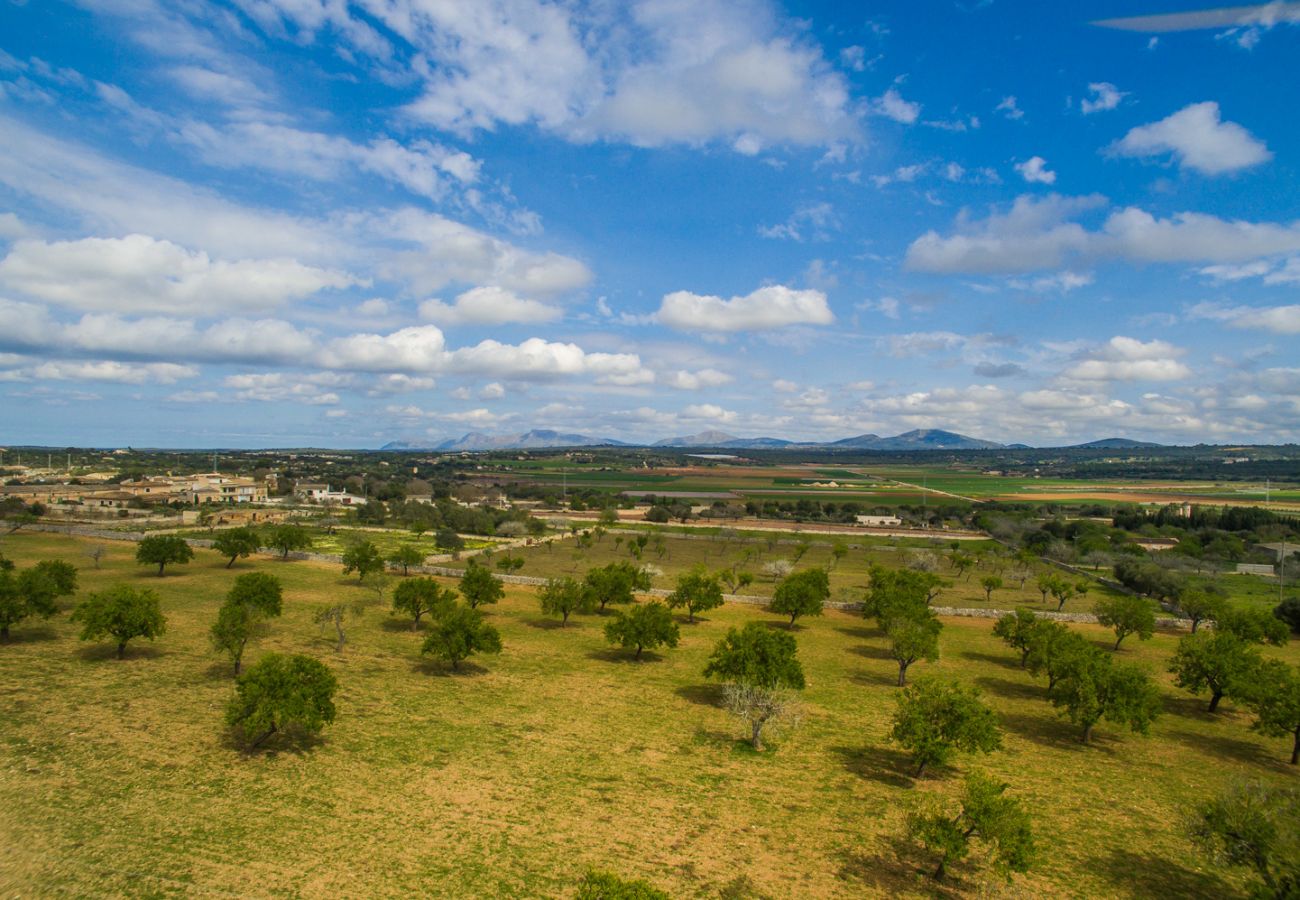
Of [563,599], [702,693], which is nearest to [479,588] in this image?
[563,599]

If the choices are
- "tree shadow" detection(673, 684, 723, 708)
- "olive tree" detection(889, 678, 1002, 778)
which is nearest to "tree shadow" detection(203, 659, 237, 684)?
"tree shadow" detection(673, 684, 723, 708)

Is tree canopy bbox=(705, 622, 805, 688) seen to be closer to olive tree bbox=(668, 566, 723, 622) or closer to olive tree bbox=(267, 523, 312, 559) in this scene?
olive tree bbox=(668, 566, 723, 622)

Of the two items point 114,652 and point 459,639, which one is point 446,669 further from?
point 114,652

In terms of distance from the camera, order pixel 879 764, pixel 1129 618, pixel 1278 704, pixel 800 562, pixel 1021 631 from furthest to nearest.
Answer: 1. pixel 800 562
2. pixel 1129 618
3. pixel 1021 631
4. pixel 1278 704
5. pixel 879 764

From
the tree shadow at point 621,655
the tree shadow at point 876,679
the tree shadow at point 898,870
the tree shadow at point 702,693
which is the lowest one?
the tree shadow at point 876,679

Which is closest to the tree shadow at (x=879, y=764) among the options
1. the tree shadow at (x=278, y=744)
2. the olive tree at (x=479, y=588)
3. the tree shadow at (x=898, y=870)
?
the tree shadow at (x=898, y=870)

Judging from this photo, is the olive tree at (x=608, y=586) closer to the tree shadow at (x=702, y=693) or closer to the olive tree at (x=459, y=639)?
the olive tree at (x=459, y=639)
